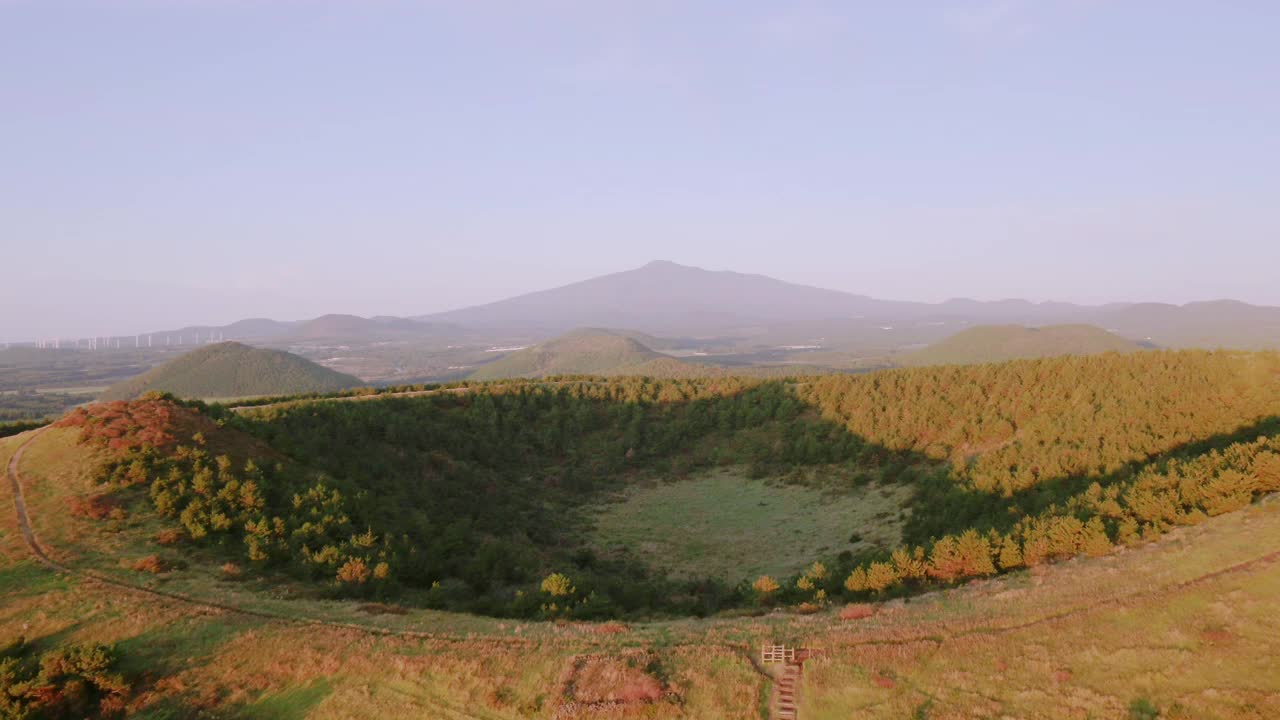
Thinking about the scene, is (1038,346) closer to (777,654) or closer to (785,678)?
(777,654)

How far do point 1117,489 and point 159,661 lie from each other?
3066 centimetres

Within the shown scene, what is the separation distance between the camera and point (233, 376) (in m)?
A: 153

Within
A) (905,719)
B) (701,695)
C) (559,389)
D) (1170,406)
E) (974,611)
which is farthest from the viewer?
(559,389)

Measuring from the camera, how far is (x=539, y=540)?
35000mm

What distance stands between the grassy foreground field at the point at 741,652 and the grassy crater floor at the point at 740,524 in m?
12.9

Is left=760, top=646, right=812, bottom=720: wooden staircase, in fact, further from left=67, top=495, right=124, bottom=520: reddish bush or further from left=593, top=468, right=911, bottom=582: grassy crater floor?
left=67, top=495, right=124, bottom=520: reddish bush

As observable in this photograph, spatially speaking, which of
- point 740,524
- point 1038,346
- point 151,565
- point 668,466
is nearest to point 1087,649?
point 740,524

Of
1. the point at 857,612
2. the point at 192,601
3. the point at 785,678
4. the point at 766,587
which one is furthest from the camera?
the point at 766,587

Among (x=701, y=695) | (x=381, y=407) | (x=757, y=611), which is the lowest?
(x=757, y=611)

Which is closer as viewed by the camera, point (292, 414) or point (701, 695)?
point (701, 695)

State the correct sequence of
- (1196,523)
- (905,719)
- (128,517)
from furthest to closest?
(128,517) < (1196,523) < (905,719)

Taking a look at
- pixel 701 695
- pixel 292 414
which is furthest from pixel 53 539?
pixel 701 695

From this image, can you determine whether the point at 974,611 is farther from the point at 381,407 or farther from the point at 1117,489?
the point at 381,407

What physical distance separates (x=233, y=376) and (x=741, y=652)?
17130cm
